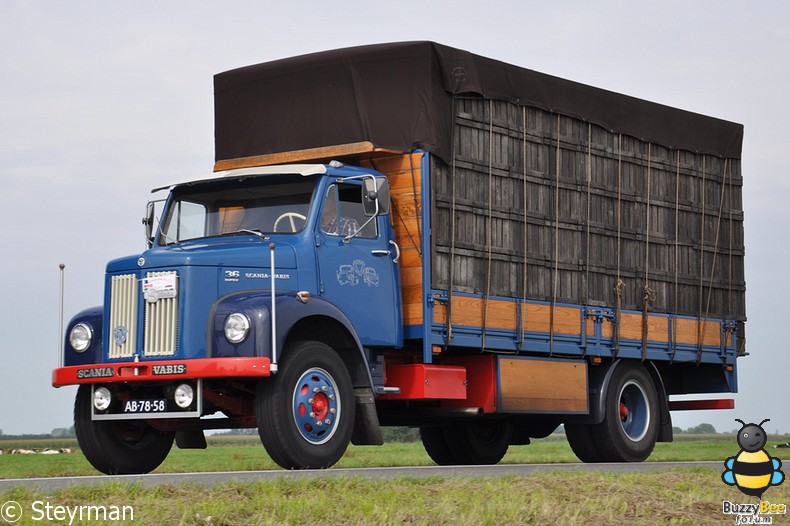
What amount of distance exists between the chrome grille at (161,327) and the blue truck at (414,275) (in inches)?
0.8

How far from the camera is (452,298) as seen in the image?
51.9 ft

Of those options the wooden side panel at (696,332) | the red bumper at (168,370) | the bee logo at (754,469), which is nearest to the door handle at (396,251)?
the red bumper at (168,370)

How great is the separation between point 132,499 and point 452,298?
666 centimetres

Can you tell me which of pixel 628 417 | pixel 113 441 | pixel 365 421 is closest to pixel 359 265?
pixel 365 421

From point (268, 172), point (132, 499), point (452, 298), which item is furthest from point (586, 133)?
point (132, 499)

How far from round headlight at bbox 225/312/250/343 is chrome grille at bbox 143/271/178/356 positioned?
617 millimetres

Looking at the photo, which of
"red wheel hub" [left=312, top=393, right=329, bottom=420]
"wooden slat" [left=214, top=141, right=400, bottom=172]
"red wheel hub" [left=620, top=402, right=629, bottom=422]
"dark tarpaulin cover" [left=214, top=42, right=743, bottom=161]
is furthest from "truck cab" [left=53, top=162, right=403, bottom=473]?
"red wheel hub" [left=620, top=402, right=629, bottom=422]

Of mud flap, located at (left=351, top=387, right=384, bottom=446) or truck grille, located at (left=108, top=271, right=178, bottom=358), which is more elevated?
truck grille, located at (left=108, top=271, right=178, bottom=358)

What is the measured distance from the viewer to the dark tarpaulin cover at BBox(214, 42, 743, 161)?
15609 mm

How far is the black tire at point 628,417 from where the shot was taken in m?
18.6

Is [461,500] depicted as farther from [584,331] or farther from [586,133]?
[586,133]

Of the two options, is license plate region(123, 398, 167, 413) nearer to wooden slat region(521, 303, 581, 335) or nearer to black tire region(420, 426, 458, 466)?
wooden slat region(521, 303, 581, 335)

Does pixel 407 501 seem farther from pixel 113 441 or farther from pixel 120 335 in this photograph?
pixel 113 441

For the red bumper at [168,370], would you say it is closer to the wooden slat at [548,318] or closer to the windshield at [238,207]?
the windshield at [238,207]
